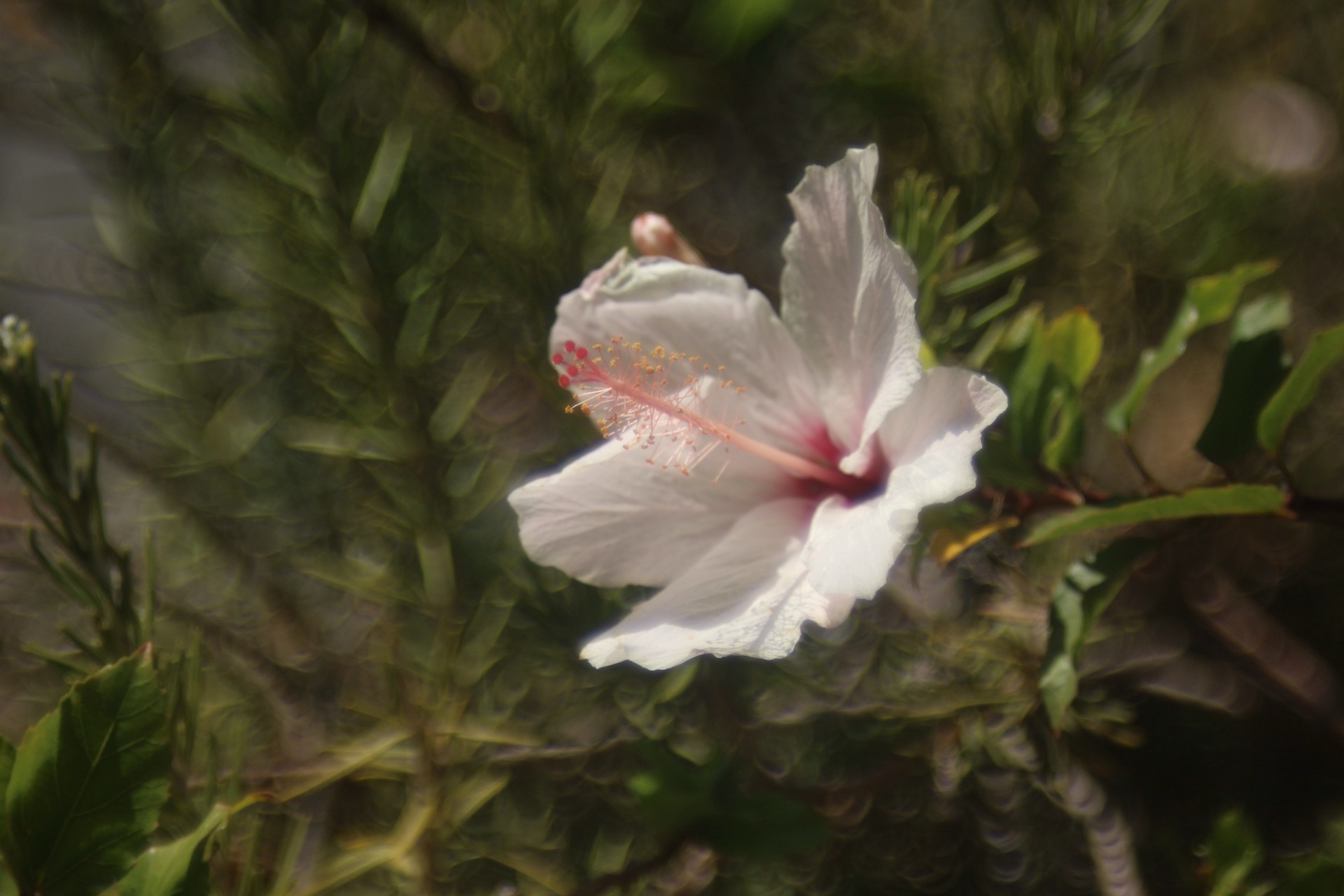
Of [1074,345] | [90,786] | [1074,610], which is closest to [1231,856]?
[1074,610]

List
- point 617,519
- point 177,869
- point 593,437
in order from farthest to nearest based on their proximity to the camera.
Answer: point 593,437 < point 617,519 < point 177,869

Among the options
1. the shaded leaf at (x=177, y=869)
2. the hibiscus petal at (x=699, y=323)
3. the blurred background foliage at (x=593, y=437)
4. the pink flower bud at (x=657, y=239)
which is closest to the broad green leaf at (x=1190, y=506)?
the blurred background foliage at (x=593, y=437)

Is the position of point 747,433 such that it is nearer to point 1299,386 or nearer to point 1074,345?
point 1074,345

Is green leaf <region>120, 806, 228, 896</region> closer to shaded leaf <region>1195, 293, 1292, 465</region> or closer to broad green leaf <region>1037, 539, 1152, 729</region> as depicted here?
broad green leaf <region>1037, 539, 1152, 729</region>

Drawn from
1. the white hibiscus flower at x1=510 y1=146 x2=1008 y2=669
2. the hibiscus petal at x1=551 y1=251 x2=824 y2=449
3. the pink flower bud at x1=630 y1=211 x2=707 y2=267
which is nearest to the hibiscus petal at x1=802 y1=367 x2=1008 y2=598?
the white hibiscus flower at x1=510 y1=146 x2=1008 y2=669

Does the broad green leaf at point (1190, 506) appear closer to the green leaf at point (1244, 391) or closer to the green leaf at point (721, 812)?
the green leaf at point (1244, 391)

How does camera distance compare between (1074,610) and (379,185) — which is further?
(379,185)

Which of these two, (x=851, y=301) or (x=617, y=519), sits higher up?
(x=851, y=301)

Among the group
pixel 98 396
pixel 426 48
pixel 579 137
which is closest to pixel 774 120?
pixel 579 137
